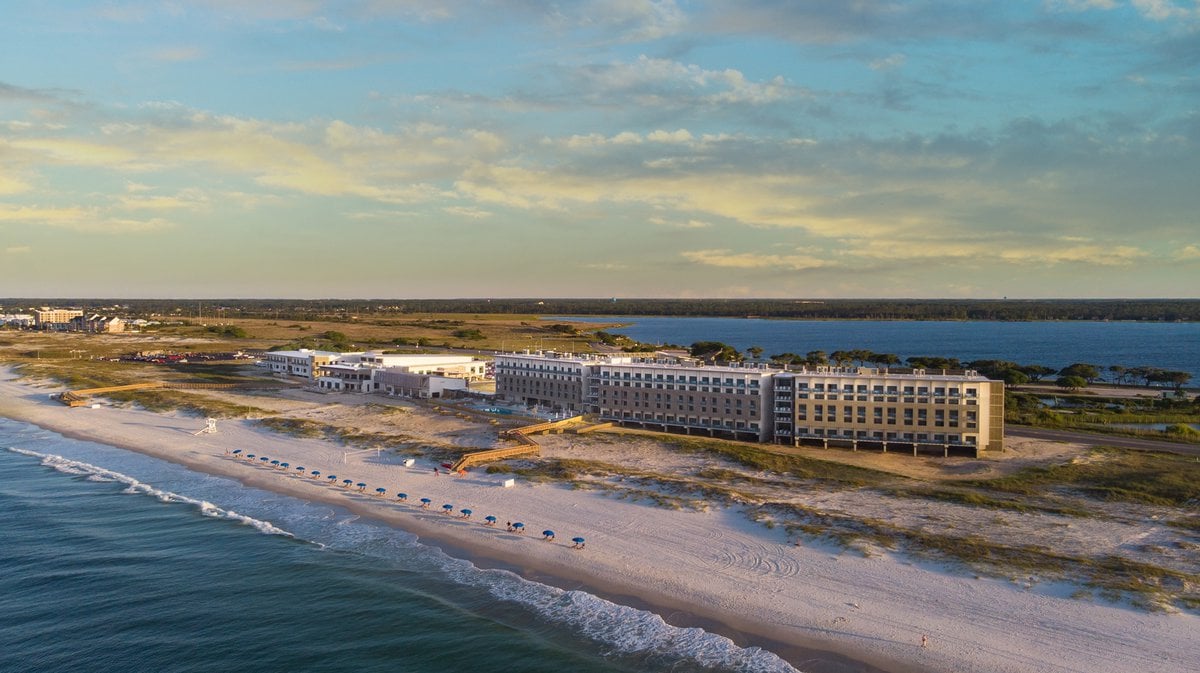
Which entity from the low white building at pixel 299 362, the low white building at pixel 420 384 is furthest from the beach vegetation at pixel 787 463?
the low white building at pixel 299 362

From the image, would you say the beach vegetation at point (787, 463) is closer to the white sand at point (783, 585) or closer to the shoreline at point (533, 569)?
the white sand at point (783, 585)

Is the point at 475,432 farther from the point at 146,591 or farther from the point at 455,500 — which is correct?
the point at 146,591

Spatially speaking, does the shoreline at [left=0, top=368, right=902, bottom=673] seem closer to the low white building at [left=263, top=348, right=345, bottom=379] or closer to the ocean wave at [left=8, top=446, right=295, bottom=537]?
the ocean wave at [left=8, top=446, right=295, bottom=537]

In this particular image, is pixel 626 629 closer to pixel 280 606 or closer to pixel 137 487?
pixel 280 606

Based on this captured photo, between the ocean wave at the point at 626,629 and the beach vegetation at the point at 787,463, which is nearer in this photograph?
the ocean wave at the point at 626,629

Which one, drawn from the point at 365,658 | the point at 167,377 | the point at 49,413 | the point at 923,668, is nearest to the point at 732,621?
the point at 923,668

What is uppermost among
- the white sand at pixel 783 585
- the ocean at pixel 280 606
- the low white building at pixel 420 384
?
the low white building at pixel 420 384
